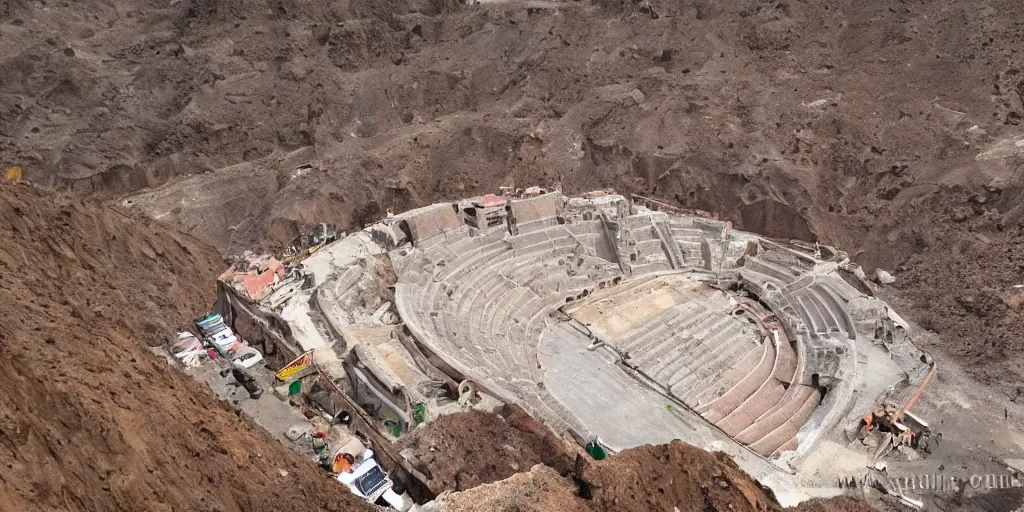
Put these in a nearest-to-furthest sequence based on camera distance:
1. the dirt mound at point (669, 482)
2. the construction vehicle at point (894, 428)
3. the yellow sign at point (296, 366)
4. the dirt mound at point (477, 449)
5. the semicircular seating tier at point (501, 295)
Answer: the dirt mound at point (669, 482)
the dirt mound at point (477, 449)
the yellow sign at point (296, 366)
the construction vehicle at point (894, 428)
the semicircular seating tier at point (501, 295)

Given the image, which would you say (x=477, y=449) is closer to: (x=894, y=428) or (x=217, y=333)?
(x=217, y=333)

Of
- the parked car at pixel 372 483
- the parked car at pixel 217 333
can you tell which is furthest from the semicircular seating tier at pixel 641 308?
the parked car at pixel 217 333

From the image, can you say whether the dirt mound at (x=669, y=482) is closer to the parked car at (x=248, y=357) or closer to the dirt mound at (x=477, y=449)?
the dirt mound at (x=477, y=449)

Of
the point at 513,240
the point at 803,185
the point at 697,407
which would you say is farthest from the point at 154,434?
the point at 803,185

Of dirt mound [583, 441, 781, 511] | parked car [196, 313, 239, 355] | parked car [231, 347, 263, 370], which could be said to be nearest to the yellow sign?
parked car [231, 347, 263, 370]

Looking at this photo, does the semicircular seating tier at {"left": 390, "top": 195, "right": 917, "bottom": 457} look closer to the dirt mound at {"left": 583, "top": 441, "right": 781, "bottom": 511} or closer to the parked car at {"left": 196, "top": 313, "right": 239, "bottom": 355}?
the parked car at {"left": 196, "top": 313, "right": 239, "bottom": 355}

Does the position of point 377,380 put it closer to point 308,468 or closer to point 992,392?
point 308,468
